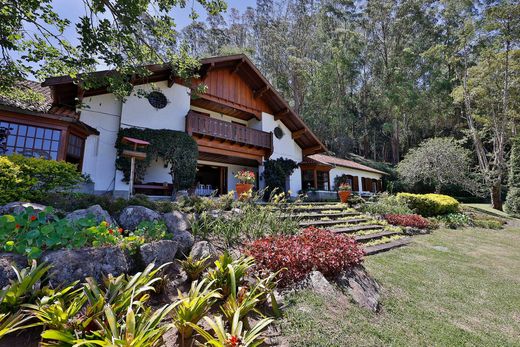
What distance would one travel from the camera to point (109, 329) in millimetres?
2018

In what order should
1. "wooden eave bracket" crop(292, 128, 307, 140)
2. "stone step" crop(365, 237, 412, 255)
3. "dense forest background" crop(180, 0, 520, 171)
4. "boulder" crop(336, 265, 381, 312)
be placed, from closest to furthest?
1. "boulder" crop(336, 265, 381, 312)
2. "stone step" crop(365, 237, 412, 255)
3. "wooden eave bracket" crop(292, 128, 307, 140)
4. "dense forest background" crop(180, 0, 520, 171)

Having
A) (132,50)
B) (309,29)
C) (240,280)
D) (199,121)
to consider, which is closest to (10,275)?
(240,280)

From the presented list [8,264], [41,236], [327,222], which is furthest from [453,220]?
[8,264]

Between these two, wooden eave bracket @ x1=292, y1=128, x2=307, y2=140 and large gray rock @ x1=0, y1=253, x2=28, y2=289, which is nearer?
large gray rock @ x1=0, y1=253, x2=28, y2=289

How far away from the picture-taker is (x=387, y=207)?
11.0 meters

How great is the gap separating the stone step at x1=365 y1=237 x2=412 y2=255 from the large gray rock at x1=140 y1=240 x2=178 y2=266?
4.62 metres

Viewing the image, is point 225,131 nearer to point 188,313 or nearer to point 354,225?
point 354,225

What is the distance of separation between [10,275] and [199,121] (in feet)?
30.3

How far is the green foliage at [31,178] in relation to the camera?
448 cm

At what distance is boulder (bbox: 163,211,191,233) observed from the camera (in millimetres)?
4551

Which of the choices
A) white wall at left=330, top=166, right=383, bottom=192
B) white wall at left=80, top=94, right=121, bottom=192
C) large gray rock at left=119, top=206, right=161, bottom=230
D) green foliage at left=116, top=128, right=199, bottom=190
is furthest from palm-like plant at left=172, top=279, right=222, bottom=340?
white wall at left=330, top=166, right=383, bottom=192

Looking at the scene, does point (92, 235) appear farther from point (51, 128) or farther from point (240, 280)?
point (51, 128)

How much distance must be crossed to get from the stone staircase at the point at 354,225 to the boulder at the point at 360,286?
2.35 meters

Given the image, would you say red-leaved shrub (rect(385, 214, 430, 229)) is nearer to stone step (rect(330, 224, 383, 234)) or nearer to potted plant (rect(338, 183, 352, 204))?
stone step (rect(330, 224, 383, 234))
